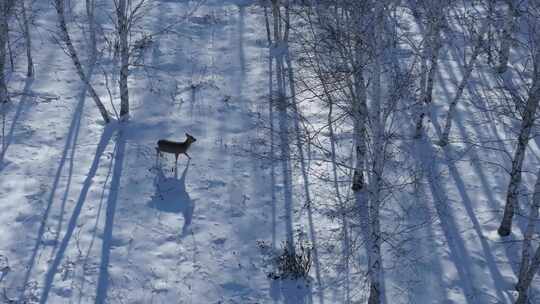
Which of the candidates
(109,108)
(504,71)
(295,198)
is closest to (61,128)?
(109,108)

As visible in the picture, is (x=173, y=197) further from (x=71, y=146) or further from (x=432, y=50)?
(x=432, y=50)

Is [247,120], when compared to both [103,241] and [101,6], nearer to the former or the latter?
[103,241]

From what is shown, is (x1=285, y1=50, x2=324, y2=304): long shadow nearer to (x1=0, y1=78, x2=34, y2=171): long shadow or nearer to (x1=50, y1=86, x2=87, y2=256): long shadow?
(x1=50, y1=86, x2=87, y2=256): long shadow

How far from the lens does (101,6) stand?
25953 millimetres

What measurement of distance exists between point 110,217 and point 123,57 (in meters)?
5.45

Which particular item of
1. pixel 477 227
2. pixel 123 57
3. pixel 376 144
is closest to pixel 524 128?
pixel 477 227

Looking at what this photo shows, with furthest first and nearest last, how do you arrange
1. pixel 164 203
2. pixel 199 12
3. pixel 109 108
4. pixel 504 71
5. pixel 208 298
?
pixel 199 12
pixel 504 71
pixel 109 108
pixel 164 203
pixel 208 298

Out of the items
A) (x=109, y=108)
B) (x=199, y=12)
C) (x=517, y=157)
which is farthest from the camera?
(x=199, y=12)

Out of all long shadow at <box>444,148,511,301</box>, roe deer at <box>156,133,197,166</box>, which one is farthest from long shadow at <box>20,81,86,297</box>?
long shadow at <box>444,148,511,301</box>

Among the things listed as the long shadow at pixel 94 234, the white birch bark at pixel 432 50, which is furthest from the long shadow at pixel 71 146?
the white birch bark at pixel 432 50

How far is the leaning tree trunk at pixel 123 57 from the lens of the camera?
1623 centimetres

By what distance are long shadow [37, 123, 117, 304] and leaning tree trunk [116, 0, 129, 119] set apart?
27.7 inches

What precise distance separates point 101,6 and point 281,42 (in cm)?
890

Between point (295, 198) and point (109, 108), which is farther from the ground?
point (109, 108)
